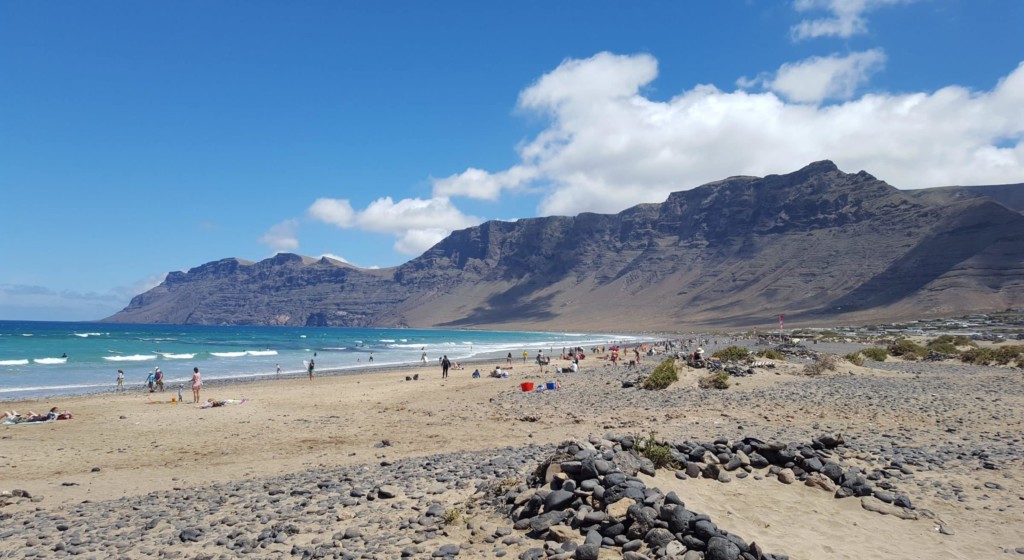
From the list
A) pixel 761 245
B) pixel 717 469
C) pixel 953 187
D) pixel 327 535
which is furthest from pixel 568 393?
pixel 953 187

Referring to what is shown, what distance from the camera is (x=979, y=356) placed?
105 ft

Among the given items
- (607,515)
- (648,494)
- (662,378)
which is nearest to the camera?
(607,515)

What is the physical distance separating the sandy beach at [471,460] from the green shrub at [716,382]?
542mm

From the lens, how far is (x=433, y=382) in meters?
34.6

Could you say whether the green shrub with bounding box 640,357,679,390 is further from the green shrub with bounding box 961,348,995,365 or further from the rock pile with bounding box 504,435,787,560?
the green shrub with bounding box 961,348,995,365

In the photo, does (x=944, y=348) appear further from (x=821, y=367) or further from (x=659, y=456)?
(x=659, y=456)

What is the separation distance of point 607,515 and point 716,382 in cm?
1701

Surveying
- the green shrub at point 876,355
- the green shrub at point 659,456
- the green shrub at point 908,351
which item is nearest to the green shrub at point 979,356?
the green shrub at point 908,351

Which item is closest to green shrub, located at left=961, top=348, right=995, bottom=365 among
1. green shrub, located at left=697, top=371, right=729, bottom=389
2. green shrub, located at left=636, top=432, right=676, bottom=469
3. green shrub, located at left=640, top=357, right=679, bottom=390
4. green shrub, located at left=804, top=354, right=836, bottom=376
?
green shrub, located at left=804, top=354, right=836, bottom=376

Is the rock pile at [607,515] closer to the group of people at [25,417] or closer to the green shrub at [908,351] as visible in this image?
the group of people at [25,417]

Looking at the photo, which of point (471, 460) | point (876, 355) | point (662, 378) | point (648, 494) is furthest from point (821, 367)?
point (648, 494)

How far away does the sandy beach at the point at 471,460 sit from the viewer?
729 centimetres

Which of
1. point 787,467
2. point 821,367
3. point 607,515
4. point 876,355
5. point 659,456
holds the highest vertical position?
point 659,456

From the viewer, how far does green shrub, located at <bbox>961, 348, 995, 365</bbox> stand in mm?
31375
